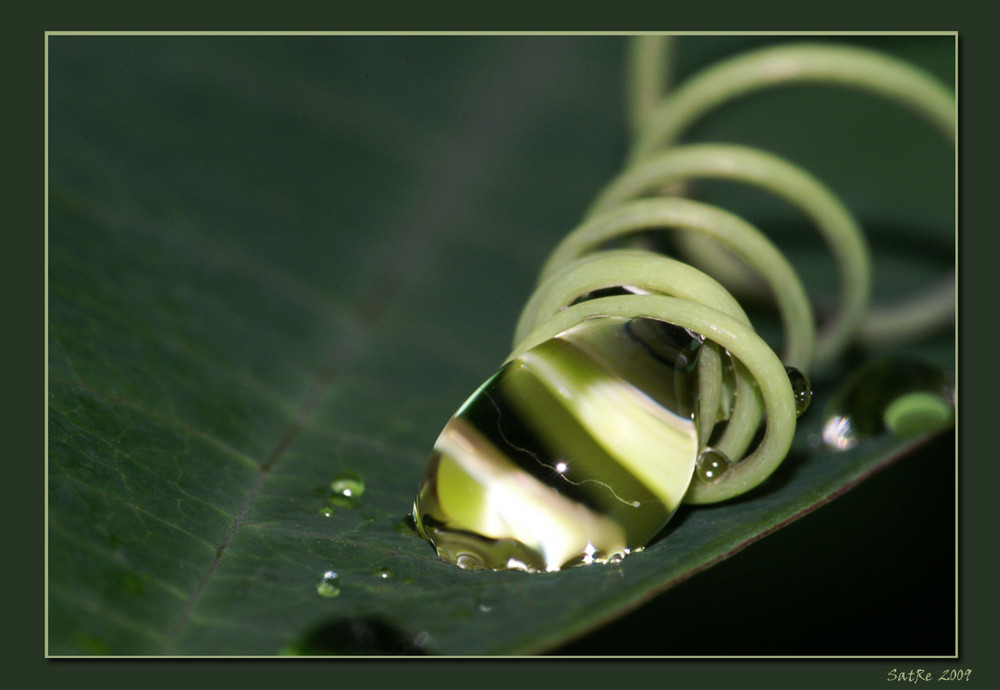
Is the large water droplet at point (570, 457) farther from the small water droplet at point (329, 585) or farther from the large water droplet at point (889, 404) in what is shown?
the large water droplet at point (889, 404)

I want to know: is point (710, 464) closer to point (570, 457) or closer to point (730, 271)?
point (570, 457)

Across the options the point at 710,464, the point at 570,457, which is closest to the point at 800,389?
the point at 710,464

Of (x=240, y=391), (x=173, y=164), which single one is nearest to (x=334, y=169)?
(x=173, y=164)

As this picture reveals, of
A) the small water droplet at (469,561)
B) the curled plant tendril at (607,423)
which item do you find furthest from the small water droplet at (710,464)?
the small water droplet at (469,561)

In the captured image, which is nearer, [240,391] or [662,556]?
[662,556]

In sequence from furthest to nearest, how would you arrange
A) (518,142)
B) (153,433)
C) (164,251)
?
1. (518,142)
2. (164,251)
3. (153,433)

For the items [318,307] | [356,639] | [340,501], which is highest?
[318,307]

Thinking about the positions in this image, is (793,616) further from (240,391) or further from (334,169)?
(334,169)
